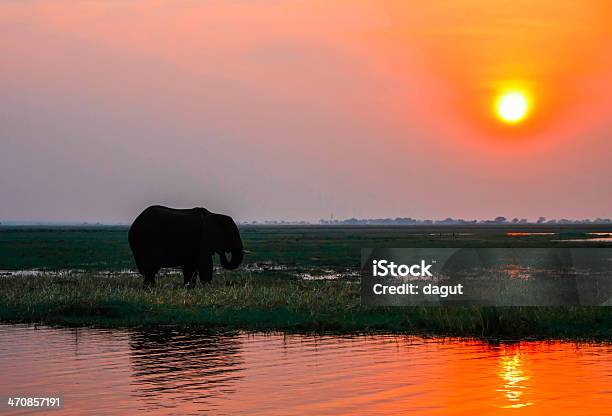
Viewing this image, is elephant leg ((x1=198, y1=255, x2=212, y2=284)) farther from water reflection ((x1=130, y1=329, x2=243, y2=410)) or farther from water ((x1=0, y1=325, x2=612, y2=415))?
water ((x1=0, y1=325, x2=612, y2=415))

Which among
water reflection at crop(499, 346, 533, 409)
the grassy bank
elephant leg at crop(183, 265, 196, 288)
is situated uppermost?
elephant leg at crop(183, 265, 196, 288)

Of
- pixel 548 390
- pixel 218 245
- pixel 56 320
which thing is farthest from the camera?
pixel 218 245

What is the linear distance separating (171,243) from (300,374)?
1731 cm

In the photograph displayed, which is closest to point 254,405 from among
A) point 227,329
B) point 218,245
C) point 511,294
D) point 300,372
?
point 300,372

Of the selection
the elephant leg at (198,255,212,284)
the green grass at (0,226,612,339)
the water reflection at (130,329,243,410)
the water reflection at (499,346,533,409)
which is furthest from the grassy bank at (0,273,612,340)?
the elephant leg at (198,255,212,284)

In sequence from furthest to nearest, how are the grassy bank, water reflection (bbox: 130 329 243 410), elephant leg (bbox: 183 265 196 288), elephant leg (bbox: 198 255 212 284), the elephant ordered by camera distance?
elephant leg (bbox: 198 255 212 284) < elephant leg (bbox: 183 265 196 288) < the elephant < the grassy bank < water reflection (bbox: 130 329 243 410)

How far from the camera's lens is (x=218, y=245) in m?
35.2

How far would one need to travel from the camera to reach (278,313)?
2472 cm

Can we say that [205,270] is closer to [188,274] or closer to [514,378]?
[188,274]

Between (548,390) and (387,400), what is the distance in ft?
9.05

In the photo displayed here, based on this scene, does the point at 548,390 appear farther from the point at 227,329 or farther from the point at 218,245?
the point at 218,245

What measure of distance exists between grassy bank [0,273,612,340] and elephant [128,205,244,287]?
3.31 meters

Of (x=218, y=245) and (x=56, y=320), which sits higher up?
(x=218, y=245)

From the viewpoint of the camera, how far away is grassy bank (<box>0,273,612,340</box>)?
22.5 metres
